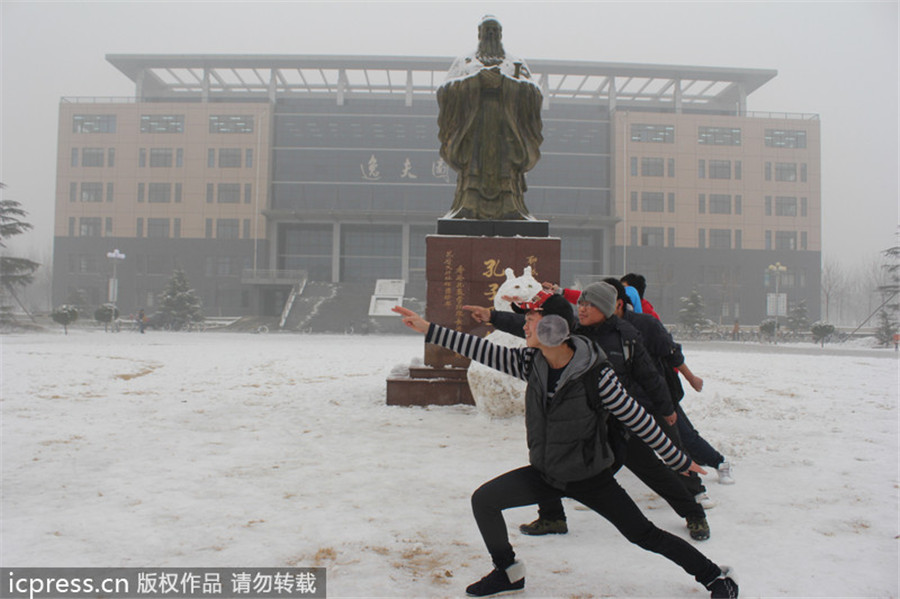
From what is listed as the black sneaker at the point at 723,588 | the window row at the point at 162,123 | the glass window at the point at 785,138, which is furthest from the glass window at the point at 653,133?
the black sneaker at the point at 723,588

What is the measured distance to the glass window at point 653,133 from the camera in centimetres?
4309

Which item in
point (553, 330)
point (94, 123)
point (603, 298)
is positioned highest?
point (94, 123)

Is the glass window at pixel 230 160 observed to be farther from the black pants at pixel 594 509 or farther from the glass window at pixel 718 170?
the black pants at pixel 594 509

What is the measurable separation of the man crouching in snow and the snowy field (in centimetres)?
29

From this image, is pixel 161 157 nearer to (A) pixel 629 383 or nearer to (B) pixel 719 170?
(B) pixel 719 170

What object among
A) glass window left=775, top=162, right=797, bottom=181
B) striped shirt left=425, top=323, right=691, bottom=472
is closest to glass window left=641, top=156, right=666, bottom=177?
glass window left=775, top=162, right=797, bottom=181

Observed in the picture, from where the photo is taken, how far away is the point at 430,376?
689 centimetres

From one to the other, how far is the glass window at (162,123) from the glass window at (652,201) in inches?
1353

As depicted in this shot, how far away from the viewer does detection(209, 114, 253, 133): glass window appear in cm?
4250

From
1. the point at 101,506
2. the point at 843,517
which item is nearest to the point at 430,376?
the point at 101,506

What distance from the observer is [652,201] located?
43344 mm

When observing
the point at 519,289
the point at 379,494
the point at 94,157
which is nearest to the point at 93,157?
the point at 94,157

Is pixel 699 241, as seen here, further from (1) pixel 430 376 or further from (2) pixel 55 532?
(2) pixel 55 532

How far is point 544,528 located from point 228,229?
43323 millimetres
